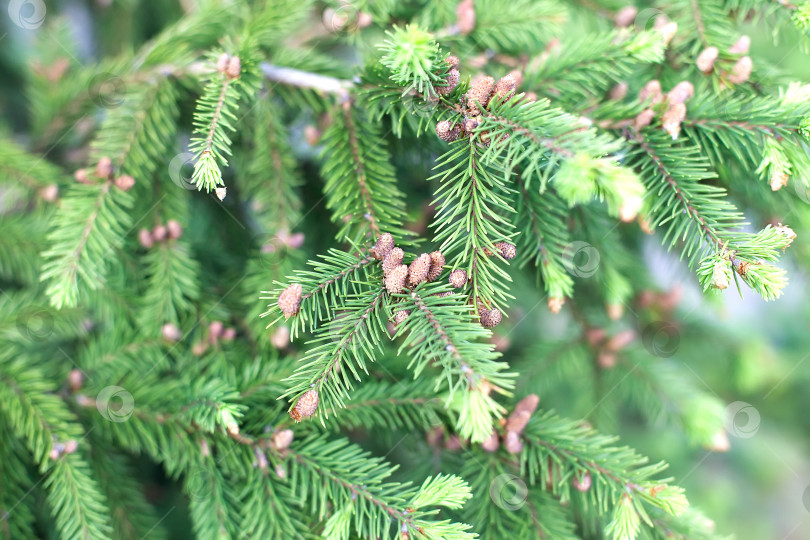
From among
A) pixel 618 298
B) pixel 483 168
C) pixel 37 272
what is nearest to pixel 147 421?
pixel 37 272

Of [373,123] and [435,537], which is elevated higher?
[373,123]

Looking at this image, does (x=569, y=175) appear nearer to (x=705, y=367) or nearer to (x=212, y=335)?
(x=212, y=335)

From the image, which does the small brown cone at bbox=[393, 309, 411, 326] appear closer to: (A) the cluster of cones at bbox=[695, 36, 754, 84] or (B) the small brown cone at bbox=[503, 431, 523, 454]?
(B) the small brown cone at bbox=[503, 431, 523, 454]

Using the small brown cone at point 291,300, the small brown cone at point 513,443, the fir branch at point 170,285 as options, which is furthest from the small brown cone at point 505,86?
the fir branch at point 170,285

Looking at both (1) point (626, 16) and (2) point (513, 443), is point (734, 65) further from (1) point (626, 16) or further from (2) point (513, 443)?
(2) point (513, 443)

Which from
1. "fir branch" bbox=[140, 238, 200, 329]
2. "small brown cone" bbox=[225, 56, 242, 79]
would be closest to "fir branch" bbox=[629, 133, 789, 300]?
"small brown cone" bbox=[225, 56, 242, 79]

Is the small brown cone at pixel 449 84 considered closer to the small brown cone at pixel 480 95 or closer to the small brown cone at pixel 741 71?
the small brown cone at pixel 480 95
